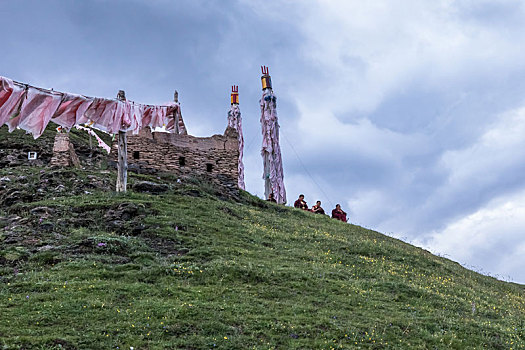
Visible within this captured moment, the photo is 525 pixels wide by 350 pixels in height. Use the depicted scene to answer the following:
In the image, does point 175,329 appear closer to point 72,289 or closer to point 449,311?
point 72,289

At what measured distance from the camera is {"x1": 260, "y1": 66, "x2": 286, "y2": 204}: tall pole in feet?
113

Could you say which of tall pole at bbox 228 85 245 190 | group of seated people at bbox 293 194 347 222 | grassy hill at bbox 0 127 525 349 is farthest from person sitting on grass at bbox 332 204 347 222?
tall pole at bbox 228 85 245 190

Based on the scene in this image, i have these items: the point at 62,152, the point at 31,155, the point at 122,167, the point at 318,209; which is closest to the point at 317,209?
the point at 318,209

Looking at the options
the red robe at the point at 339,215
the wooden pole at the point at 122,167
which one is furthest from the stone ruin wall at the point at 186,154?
the red robe at the point at 339,215

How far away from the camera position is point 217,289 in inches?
491

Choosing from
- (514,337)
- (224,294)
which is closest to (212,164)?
(224,294)

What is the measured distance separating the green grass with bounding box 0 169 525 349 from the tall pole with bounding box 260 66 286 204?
42.0ft

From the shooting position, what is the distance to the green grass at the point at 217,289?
9.88 m

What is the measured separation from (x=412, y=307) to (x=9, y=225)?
1159 cm

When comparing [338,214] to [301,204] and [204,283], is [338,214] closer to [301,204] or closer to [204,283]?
[301,204]

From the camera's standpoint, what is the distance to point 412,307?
42.1 feet

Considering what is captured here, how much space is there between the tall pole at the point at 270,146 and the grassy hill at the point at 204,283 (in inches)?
450

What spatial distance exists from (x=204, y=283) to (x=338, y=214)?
16.8 meters

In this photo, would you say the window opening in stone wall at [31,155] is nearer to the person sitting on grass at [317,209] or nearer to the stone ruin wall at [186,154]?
the stone ruin wall at [186,154]
